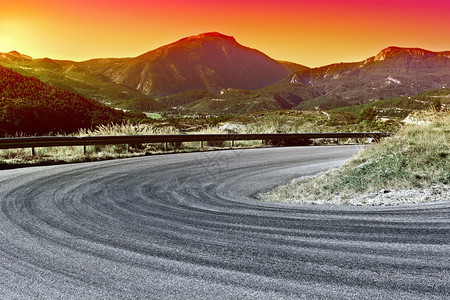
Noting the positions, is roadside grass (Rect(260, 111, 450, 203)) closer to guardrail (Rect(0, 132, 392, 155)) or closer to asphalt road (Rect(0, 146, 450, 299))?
asphalt road (Rect(0, 146, 450, 299))

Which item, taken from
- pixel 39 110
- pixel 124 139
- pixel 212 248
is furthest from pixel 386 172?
pixel 39 110

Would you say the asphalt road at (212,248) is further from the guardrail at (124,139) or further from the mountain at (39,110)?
the mountain at (39,110)

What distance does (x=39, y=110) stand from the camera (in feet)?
209

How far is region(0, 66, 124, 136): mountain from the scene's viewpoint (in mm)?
58031

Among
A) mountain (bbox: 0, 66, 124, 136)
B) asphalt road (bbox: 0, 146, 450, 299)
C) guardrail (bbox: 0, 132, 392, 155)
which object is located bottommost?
asphalt road (bbox: 0, 146, 450, 299)

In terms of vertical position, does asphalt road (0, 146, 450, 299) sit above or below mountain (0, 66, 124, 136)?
below

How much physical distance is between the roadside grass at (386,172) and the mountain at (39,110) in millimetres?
51654

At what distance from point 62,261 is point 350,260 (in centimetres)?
294

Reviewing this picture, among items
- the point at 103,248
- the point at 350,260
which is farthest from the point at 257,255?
the point at 103,248

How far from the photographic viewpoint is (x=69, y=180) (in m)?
9.52

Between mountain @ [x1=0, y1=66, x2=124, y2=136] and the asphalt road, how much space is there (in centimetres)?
5227

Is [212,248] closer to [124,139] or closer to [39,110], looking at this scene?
[124,139]

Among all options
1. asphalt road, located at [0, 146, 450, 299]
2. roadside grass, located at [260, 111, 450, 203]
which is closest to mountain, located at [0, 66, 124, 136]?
roadside grass, located at [260, 111, 450, 203]

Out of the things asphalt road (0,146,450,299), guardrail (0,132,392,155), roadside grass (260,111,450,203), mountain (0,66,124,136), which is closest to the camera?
asphalt road (0,146,450,299)
